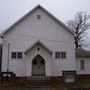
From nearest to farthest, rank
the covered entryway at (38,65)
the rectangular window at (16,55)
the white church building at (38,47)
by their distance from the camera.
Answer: the white church building at (38,47), the rectangular window at (16,55), the covered entryway at (38,65)

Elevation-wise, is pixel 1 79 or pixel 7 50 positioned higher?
pixel 7 50

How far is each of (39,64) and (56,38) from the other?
3.99 meters

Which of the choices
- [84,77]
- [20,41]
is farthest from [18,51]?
[84,77]

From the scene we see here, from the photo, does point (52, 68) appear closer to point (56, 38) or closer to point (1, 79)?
point (56, 38)

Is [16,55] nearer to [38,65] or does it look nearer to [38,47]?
[38,47]

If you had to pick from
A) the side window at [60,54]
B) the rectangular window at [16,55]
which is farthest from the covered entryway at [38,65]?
the rectangular window at [16,55]

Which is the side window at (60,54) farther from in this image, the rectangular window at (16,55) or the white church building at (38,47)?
the rectangular window at (16,55)

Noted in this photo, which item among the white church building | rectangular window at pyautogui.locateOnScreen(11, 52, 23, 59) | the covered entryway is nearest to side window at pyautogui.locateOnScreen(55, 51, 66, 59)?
the white church building

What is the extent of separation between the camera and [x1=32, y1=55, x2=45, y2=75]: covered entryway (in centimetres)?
3155

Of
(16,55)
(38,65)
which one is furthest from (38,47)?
(16,55)

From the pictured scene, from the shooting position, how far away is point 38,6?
3198 centimetres

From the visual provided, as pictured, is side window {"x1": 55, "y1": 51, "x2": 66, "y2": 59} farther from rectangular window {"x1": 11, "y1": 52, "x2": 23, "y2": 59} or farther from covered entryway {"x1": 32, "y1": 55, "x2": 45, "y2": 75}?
rectangular window {"x1": 11, "y1": 52, "x2": 23, "y2": 59}

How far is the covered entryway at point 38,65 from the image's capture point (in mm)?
31547

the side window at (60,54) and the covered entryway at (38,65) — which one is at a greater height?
the side window at (60,54)
